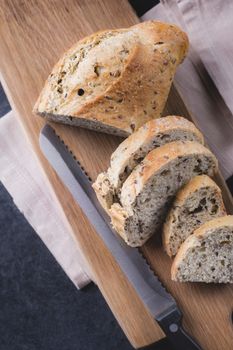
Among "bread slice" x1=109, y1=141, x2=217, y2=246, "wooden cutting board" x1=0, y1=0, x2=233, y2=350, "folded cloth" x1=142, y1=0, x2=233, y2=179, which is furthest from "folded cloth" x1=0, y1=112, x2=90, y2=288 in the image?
"folded cloth" x1=142, y1=0, x2=233, y2=179

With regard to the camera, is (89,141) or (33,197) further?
(33,197)

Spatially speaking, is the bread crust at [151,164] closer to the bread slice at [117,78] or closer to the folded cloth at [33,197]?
the bread slice at [117,78]

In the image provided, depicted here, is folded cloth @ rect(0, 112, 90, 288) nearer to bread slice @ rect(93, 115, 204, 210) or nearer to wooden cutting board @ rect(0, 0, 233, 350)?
wooden cutting board @ rect(0, 0, 233, 350)

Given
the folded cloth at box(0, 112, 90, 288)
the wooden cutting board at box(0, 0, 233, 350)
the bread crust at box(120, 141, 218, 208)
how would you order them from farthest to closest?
the folded cloth at box(0, 112, 90, 288), the wooden cutting board at box(0, 0, 233, 350), the bread crust at box(120, 141, 218, 208)

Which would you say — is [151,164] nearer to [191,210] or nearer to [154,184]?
[154,184]

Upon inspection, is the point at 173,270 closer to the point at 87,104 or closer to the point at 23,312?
the point at 87,104

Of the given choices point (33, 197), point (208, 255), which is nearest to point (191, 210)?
point (208, 255)
